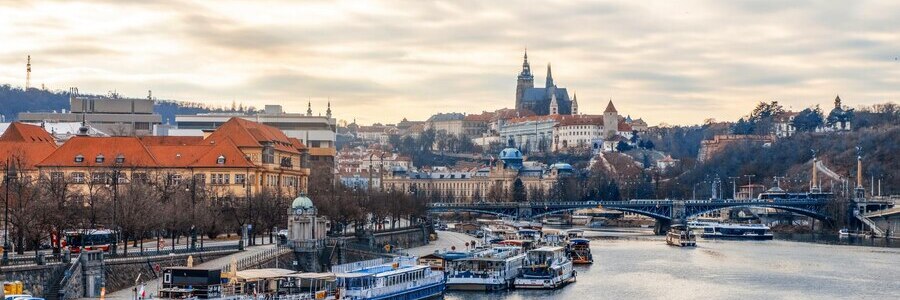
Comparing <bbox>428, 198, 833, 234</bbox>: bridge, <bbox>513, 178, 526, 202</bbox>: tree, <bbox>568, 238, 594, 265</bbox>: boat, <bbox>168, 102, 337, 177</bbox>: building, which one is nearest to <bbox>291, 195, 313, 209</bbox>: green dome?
<bbox>568, 238, 594, 265</bbox>: boat

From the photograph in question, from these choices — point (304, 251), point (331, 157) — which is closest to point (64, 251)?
point (304, 251)

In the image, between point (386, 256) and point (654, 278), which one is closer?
point (386, 256)

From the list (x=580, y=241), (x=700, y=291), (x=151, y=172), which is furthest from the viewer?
(x=580, y=241)

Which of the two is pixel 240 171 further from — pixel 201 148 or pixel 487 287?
pixel 487 287

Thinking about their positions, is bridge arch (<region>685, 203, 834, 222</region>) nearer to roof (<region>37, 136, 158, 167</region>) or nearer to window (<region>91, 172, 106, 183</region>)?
roof (<region>37, 136, 158, 167</region>)

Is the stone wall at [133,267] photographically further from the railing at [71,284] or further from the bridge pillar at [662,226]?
the bridge pillar at [662,226]

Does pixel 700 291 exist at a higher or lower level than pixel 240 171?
lower

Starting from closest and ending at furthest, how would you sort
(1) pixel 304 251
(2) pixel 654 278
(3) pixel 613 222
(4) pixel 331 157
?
(1) pixel 304 251 < (2) pixel 654 278 < (4) pixel 331 157 < (3) pixel 613 222

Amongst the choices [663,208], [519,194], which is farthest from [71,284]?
[519,194]
